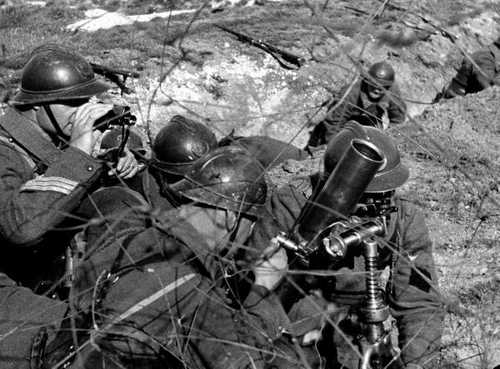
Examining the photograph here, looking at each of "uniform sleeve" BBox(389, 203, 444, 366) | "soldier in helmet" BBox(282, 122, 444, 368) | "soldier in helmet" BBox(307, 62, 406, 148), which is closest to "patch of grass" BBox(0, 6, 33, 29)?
"soldier in helmet" BBox(307, 62, 406, 148)

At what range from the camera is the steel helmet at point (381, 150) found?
11.9 ft

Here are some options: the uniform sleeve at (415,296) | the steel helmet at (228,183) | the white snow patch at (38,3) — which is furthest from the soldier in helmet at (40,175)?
the white snow patch at (38,3)

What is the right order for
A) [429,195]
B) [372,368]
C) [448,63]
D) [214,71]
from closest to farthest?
[372,368]
[429,195]
[214,71]
[448,63]

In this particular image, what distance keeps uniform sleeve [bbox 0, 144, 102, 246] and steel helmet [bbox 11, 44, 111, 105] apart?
15.9 inches

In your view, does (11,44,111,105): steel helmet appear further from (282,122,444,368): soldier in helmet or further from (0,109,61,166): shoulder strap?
(282,122,444,368): soldier in helmet

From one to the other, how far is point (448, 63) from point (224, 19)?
4.80 metres

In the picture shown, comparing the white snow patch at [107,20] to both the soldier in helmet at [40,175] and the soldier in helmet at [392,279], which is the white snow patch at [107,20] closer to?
the soldier in helmet at [40,175]

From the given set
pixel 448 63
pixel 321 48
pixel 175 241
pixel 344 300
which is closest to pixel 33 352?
pixel 175 241

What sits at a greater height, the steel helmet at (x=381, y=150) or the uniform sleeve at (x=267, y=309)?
the steel helmet at (x=381, y=150)

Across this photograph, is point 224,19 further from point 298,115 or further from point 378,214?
point 378,214

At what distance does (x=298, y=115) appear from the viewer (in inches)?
425

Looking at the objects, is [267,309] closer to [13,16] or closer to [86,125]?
[86,125]

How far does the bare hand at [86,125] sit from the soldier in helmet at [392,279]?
4.29 feet

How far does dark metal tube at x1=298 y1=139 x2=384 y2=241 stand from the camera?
9.07 ft
